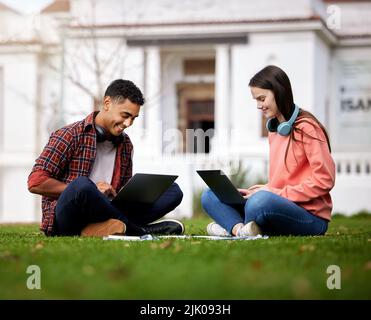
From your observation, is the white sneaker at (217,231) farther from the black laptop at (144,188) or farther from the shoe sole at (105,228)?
the shoe sole at (105,228)

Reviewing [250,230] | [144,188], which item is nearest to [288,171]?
[250,230]

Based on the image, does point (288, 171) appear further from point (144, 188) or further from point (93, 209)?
point (93, 209)

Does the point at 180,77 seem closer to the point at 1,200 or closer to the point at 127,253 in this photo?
the point at 1,200

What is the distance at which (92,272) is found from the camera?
5.79 metres

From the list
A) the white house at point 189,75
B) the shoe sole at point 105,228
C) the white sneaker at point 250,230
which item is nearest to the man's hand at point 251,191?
the white sneaker at point 250,230

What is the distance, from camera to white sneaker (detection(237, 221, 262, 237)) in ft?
27.9

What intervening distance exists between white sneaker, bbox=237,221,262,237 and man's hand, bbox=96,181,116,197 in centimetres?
115

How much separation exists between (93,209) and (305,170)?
1.79 metres

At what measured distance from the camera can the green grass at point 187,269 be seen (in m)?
5.05

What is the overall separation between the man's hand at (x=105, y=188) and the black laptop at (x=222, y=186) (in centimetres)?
75

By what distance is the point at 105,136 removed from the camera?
8.80 metres

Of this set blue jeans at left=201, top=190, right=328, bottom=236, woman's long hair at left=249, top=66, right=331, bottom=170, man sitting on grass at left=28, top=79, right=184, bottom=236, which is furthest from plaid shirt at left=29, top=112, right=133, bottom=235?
woman's long hair at left=249, top=66, right=331, bottom=170

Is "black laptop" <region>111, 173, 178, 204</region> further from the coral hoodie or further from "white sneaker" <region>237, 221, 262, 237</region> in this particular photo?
the coral hoodie

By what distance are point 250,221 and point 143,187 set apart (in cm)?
94
